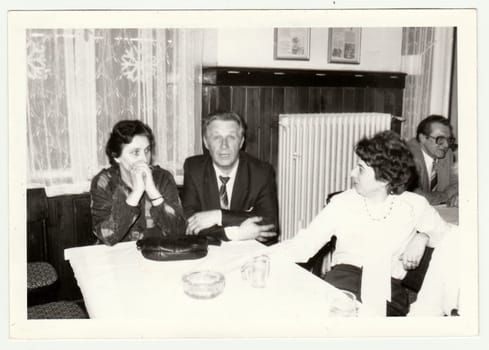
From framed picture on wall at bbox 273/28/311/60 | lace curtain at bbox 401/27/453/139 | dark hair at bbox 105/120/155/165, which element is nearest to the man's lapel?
dark hair at bbox 105/120/155/165

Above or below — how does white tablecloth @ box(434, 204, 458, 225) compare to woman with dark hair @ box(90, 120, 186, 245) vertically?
below

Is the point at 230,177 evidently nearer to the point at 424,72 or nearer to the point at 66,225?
the point at 66,225

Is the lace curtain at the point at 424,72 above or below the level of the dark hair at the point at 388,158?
above

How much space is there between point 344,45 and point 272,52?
1.51 ft

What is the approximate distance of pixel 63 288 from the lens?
8.61 feet

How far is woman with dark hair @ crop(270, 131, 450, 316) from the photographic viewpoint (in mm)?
1854

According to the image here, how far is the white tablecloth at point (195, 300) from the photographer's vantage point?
1.31 meters

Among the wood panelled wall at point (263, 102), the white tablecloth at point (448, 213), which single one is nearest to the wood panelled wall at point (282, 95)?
the wood panelled wall at point (263, 102)

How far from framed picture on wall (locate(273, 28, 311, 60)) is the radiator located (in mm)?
336

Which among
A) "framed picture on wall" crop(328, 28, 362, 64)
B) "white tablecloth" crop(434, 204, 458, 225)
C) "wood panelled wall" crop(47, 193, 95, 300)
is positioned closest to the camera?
"white tablecloth" crop(434, 204, 458, 225)

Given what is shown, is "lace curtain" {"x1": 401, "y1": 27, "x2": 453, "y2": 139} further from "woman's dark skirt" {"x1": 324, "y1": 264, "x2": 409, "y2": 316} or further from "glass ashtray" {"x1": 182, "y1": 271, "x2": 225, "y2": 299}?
"glass ashtray" {"x1": 182, "y1": 271, "x2": 225, "y2": 299}

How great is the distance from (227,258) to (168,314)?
1.32 feet

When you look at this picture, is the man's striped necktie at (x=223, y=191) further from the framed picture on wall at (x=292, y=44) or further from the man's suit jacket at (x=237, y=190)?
the framed picture on wall at (x=292, y=44)

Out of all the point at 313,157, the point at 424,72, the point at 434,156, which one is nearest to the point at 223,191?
the point at 313,157
